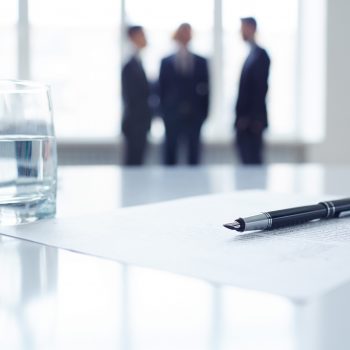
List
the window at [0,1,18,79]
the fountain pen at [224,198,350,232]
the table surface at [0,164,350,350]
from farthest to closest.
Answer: the window at [0,1,18,79] < the fountain pen at [224,198,350,232] < the table surface at [0,164,350,350]

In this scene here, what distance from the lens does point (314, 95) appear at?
14.6 ft

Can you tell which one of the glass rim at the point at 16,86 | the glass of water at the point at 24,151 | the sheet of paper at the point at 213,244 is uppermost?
the glass rim at the point at 16,86

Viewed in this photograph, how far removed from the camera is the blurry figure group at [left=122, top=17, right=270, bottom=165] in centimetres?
345

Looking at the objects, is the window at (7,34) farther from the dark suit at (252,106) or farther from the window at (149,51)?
the dark suit at (252,106)

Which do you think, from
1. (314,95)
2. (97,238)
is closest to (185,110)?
(314,95)

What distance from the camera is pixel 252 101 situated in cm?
352

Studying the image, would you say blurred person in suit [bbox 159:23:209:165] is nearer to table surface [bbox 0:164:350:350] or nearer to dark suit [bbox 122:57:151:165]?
dark suit [bbox 122:57:151:165]

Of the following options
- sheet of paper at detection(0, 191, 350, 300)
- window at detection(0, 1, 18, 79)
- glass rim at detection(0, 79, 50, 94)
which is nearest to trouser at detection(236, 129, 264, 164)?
window at detection(0, 1, 18, 79)

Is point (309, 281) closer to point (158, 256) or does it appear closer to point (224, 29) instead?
point (158, 256)

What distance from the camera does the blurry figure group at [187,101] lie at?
345 centimetres

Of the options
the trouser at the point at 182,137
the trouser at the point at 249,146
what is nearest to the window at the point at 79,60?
the trouser at the point at 182,137

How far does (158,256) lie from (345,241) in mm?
140

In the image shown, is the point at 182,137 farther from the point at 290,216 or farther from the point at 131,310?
the point at 131,310

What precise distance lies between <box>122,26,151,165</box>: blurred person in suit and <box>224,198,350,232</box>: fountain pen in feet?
9.98
